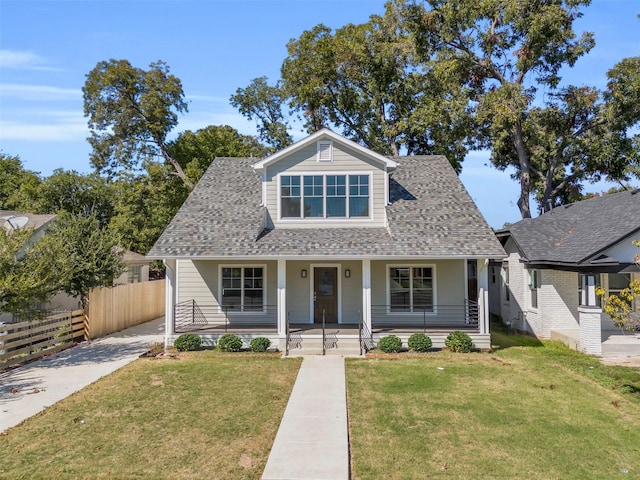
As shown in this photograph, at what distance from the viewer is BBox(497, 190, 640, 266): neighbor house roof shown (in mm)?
14172

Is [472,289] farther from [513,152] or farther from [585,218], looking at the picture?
[513,152]

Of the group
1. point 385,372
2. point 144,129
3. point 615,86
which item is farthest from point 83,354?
point 615,86

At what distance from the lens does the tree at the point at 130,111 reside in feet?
100

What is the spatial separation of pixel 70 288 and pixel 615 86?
29.2 meters

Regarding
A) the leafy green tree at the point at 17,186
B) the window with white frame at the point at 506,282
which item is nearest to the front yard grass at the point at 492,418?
the window with white frame at the point at 506,282

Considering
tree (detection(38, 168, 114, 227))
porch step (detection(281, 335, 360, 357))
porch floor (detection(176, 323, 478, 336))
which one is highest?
tree (detection(38, 168, 114, 227))

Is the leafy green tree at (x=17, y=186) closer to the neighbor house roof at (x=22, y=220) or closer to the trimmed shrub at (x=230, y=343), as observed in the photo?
the neighbor house roof at (x=22, y=220)

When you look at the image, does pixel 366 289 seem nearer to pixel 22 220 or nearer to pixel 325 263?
pixel 325 263

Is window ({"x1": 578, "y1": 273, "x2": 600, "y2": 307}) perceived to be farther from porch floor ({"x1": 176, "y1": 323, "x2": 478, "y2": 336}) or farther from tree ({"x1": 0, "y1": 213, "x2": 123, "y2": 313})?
tree ({"x1": 0, "y1": 213, "x2": 123, "y2": 313})

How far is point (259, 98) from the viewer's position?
3428 cm

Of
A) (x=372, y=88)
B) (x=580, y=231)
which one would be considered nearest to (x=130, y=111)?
(x=372, y=88)

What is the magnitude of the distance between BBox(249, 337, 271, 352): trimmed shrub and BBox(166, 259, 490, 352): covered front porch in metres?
1.35

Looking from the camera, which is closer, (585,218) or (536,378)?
(536,378)

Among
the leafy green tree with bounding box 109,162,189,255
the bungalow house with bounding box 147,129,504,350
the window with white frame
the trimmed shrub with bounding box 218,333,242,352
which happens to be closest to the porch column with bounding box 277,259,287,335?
the bungalow house with bounding box 147,129,504,350
